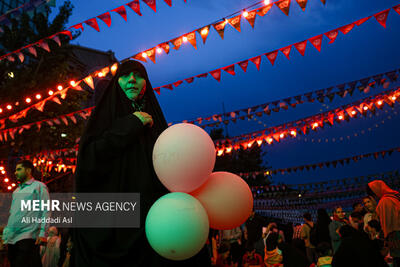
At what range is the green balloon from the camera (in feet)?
4.51

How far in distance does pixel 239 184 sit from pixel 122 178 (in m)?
0.73

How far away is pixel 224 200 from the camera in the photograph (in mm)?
1730

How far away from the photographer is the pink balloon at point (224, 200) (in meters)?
1.73

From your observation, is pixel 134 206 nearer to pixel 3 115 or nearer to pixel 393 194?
pixel 393 194

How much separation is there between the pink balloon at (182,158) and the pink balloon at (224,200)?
0.13m

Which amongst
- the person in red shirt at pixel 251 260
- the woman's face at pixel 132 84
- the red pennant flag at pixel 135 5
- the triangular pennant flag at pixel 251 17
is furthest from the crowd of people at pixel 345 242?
the red pennant flag at pixel 135 5

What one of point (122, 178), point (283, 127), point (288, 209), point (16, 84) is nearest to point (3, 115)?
point (16, 84)

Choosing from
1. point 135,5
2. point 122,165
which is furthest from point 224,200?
point 135,5

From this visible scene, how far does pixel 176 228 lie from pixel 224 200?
17.4 inches

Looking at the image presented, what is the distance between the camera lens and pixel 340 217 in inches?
328

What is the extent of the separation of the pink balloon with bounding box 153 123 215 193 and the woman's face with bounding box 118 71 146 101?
1.67ft

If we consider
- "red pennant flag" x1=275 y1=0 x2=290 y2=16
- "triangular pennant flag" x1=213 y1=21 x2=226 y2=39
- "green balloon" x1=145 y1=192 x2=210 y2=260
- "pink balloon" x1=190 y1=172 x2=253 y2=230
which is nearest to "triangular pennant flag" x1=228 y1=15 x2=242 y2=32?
"triangular pennant flag" x1=213 y1=21 x2=226 y2=39

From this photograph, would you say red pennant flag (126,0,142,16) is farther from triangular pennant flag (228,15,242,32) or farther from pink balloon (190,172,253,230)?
pink balloon (190,172,253,230)

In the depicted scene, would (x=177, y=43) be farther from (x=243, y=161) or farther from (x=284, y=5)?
(x=243, y=161)
